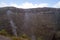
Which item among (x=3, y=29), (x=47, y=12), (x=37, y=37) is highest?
(x=47, y=12)

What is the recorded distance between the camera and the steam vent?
335 inches

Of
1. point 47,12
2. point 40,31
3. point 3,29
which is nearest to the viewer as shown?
point 3,29

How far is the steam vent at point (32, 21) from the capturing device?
8.50m

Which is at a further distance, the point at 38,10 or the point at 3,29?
the point at 38,10

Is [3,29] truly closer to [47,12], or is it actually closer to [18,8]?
[18,8]

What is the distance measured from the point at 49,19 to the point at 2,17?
8.43 feet

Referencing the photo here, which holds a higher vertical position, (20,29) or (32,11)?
(32,11)

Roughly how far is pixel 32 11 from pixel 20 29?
133cm

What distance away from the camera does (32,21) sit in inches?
358

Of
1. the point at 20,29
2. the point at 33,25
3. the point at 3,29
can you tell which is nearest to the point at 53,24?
the point at 33,25

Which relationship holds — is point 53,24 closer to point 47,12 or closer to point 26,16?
point 47,12

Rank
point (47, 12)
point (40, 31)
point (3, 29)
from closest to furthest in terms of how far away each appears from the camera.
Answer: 1. point (3, 29)
2. point (40, 31)
3. point (47, 12)

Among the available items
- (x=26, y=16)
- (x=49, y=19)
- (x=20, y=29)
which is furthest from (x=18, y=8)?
(x=49, y=19)

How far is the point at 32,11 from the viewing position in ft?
30.2
